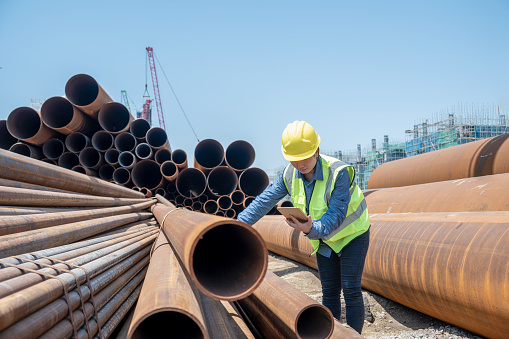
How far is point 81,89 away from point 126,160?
1.51 meters

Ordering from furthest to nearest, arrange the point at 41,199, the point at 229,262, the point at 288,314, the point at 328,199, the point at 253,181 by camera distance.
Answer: the point at 253,181 < the point at 41,199 < the point at 328,199 < the point at 229,262 < the point at 288,314

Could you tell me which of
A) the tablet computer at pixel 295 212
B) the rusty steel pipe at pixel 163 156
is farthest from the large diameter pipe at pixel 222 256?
the rusty steel pipe at pixel 163 156

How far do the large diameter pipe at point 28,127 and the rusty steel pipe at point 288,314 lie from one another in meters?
5.96

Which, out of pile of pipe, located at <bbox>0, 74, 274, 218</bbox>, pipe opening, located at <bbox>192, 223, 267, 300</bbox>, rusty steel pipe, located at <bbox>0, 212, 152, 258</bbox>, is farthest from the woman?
pile of pipe, located at <bbox>0, 74, 274, 218</bbox>

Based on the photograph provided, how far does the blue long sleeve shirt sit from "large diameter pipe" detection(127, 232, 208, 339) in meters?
0.71

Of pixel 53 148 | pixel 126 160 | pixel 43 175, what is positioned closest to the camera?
pixel 43 175

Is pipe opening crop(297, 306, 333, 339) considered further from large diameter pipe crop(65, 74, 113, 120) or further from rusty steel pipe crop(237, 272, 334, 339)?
large diameter pipe crop(65, 74, 113, 120)

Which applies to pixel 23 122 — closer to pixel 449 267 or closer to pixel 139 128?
pixel 139 128

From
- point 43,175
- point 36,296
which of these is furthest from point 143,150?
point 36,296

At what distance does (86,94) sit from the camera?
6637 millimetres

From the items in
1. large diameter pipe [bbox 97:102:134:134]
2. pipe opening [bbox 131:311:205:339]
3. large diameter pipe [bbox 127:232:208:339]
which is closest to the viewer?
large diameter pipe [bbox 127:232:208:339]

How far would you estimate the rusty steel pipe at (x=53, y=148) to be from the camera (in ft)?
21.7

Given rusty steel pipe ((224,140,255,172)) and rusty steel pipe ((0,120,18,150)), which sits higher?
rusty steel pipe ((0,120,18,150))

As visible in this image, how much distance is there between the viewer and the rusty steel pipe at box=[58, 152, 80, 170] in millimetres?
6684
